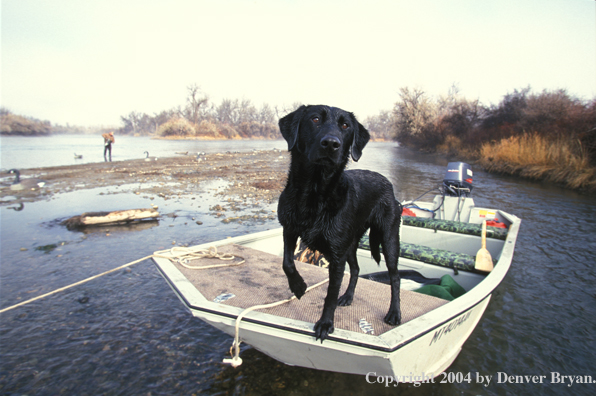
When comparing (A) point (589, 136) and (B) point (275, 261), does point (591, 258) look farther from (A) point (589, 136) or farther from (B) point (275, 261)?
(A) point (589, 136)

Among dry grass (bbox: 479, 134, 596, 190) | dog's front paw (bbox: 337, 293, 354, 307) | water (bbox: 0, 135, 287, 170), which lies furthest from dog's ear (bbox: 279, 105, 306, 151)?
water (bbox: 0, 135, 287, 170)

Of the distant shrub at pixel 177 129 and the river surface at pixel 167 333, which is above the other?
the distant shrub at pixel 177 129

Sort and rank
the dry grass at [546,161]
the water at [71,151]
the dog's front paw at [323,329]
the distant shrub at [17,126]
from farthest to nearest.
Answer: the distant shrub at [17,126] → the water at [71,151] → the dry grass at [546,161] → the dog's front paw at [323,329]

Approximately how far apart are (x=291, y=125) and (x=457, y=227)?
4.80 m

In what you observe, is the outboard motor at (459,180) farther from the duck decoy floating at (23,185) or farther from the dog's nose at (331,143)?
the duck decoy floating at (23,185)

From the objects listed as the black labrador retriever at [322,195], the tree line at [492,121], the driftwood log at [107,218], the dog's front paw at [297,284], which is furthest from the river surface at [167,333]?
the tree line at [492,121]

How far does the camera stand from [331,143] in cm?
189

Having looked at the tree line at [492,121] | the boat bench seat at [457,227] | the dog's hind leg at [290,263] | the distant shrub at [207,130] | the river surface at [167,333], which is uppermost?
the distant shrub at [207,130]

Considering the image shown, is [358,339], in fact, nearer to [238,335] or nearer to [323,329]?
[323,329]

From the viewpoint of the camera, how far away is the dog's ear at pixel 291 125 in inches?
87.4

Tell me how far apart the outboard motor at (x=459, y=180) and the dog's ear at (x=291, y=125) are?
5.80 metres

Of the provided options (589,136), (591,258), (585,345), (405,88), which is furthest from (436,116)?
(585,345)

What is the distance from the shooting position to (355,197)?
2.42 m

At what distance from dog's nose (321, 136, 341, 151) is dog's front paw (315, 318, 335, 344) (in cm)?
129
